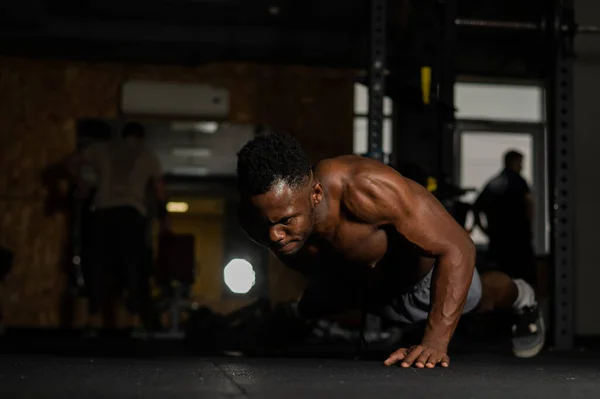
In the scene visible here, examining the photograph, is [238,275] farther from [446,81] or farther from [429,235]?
[429,235]

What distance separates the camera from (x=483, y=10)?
6145mm

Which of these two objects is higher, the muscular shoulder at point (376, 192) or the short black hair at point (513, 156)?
the short black hair at point (513, 156)

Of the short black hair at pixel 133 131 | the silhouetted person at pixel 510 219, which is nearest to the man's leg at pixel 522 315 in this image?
the silhouetted person at pixel 510 219

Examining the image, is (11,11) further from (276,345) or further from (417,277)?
(417,277)

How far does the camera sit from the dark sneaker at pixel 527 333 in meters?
2.98

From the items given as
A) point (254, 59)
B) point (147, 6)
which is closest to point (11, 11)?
point (147, 6)

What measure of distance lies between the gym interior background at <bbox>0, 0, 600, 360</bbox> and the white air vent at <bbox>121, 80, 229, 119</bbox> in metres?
0.01

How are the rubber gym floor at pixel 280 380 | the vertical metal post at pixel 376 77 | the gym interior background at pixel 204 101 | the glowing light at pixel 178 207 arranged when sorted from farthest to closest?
the glowing light at pixel 178 207
the gym interior background at pixel 204 101
the vertical metal post at pixel 376 77
the rubber gym floor at pixel 280 380

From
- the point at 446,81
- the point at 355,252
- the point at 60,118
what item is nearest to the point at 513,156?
the point at 446,81

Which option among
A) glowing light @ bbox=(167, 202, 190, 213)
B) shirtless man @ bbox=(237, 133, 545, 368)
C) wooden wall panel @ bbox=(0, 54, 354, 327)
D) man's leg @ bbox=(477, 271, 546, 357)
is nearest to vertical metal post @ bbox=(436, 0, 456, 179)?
man's leg @ bbox=(477, 271, 546, 357)

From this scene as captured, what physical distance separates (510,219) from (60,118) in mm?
3276

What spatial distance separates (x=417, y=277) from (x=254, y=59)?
4.18 m

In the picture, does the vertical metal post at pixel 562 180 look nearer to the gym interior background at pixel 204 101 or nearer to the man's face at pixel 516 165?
the man's face at pixel 516 165

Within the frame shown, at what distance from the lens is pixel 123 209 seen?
514 centimetres
